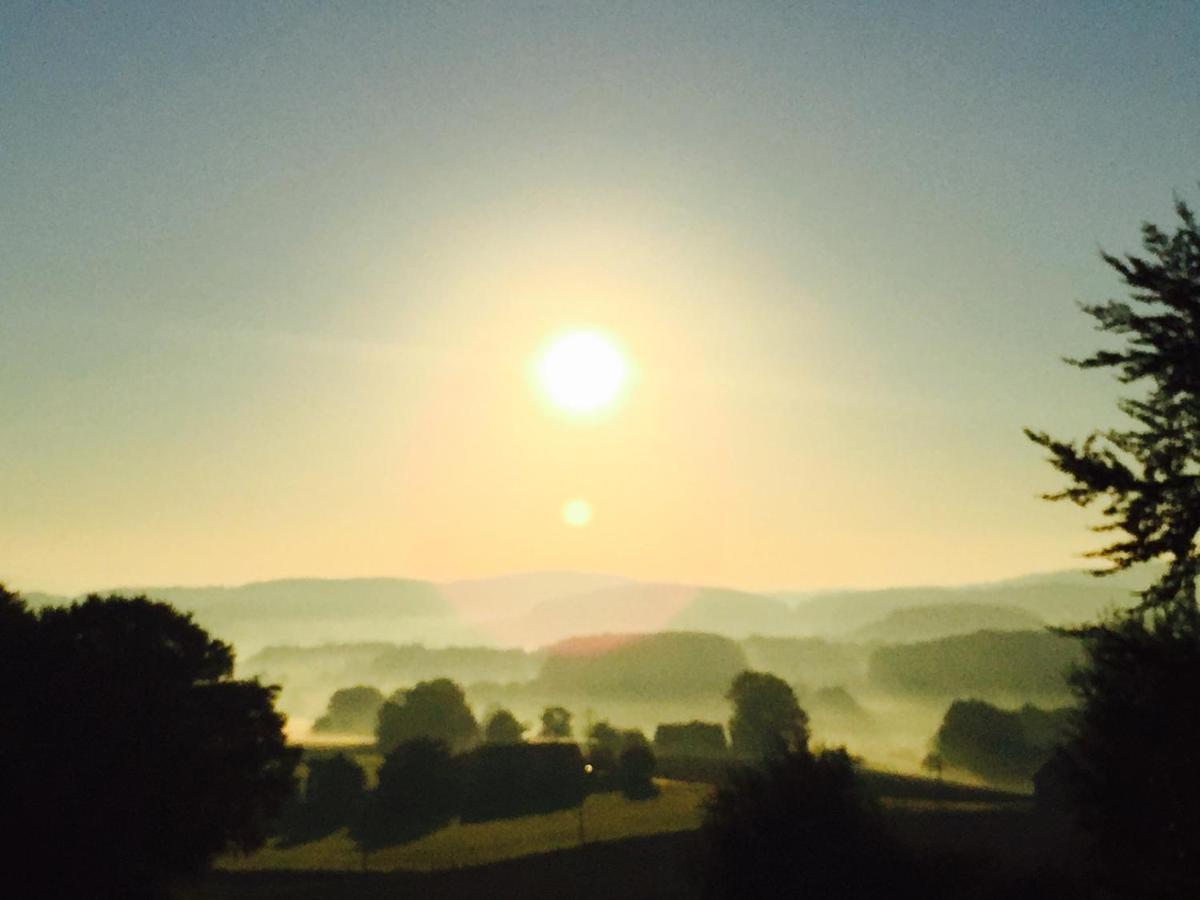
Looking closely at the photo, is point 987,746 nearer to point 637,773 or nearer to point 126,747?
point 637,773

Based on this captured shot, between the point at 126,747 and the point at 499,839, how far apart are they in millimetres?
45807

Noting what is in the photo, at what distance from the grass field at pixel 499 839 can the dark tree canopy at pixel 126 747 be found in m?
24.2

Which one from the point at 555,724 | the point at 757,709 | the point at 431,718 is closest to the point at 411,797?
the point at 431,718

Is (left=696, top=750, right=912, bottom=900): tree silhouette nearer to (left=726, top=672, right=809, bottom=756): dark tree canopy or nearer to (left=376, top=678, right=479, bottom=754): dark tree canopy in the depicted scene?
(left=726, top=672, right=809, bottom=756): dark tree canopy

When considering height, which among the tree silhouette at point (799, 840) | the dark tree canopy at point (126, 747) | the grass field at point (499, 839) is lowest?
the grass field at point (499, 839)

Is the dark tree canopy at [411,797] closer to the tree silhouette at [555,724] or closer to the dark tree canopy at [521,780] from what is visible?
the dark tree canopy at [521,780]

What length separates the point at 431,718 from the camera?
461ft

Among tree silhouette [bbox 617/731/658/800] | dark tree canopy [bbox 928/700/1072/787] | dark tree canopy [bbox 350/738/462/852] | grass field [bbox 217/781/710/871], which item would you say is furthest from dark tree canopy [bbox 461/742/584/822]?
dark tree canopy [bbox 928/700/1072/787]

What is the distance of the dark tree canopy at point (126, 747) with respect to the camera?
3450cm

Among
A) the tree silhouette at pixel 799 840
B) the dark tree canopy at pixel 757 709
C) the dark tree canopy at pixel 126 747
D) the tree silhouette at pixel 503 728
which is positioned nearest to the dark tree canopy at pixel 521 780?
the dark tree canopy at pixel 126 747

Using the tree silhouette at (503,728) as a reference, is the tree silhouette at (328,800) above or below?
below

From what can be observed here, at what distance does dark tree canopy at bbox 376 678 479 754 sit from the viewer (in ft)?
454

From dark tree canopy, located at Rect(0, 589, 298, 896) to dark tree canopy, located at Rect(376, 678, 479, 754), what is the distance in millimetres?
92648

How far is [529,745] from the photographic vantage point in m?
94.7
